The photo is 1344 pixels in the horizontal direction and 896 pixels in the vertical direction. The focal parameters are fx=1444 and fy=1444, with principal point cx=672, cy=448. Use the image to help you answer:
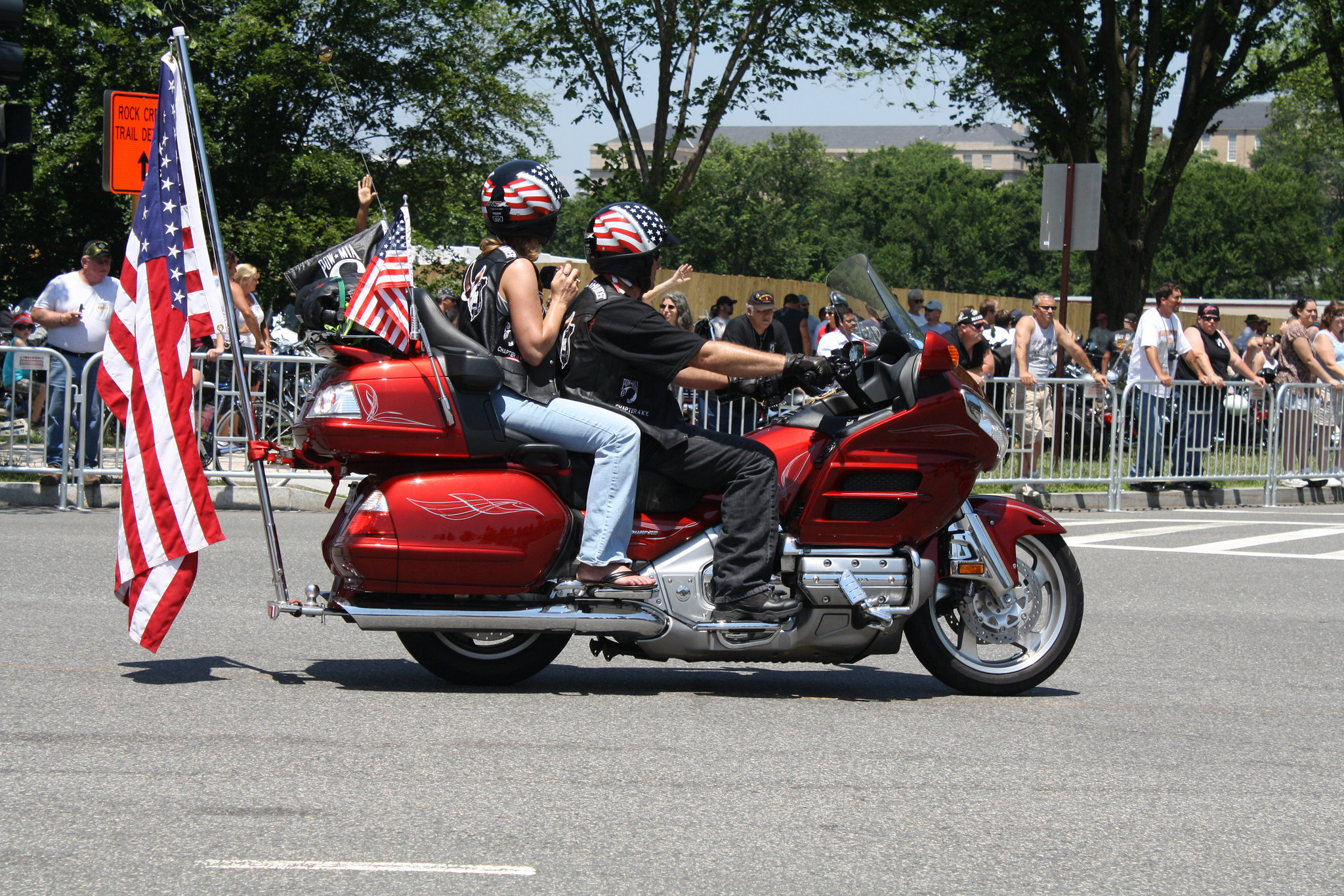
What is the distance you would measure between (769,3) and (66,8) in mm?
9347

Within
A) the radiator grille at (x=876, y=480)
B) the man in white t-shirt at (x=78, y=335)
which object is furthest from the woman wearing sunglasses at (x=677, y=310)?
the radiator grille at (x=876, y=480)

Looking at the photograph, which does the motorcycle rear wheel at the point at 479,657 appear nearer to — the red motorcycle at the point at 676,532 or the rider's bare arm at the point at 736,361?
the red motorcycle at the point at 676,532

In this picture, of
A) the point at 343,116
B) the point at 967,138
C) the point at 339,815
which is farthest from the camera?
the point at 967,138

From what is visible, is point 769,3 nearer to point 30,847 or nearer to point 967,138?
point 30,847

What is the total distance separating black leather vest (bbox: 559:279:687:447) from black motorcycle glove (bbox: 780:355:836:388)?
0.49 meters

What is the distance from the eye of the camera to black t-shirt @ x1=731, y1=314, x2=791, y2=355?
46.9 ft

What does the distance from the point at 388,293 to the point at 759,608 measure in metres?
1.80

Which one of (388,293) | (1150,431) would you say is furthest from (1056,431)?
(388,293)

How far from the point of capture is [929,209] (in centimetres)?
9906

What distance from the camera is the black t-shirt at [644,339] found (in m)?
5.30

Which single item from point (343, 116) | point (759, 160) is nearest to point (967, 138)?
point (759, 160)

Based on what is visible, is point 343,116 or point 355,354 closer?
point 355,354

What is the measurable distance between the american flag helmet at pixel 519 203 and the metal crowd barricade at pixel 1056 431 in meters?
8.78

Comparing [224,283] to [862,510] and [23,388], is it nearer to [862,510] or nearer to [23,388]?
[862,510]
